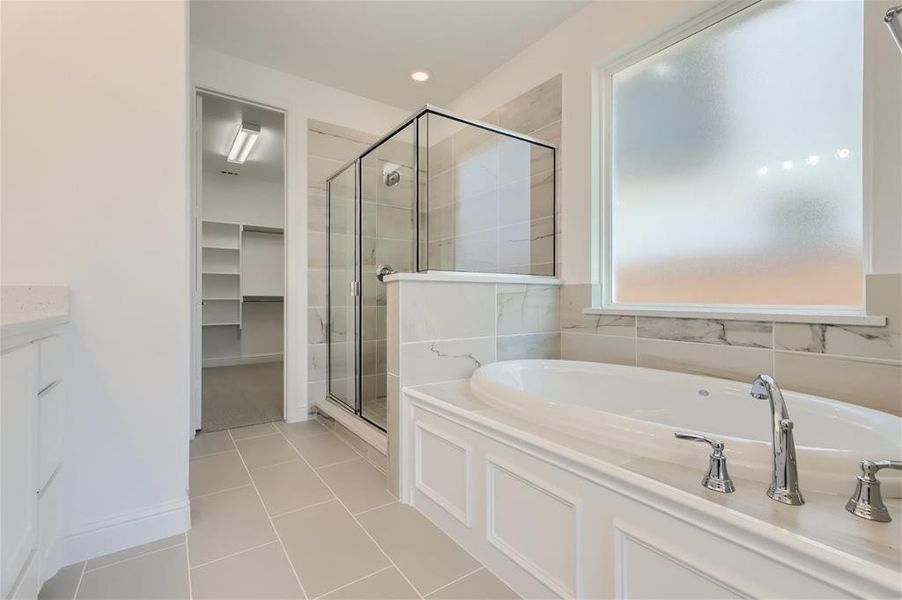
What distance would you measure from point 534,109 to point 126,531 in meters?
3.07

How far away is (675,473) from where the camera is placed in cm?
93

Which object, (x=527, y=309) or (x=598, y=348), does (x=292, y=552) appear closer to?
(x=527, y=309)

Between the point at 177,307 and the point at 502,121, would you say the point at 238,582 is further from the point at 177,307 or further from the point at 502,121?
the point at 502,121

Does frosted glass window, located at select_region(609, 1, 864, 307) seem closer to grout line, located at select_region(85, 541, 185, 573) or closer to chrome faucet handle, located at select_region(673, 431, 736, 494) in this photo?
chrome faucet handle, located at select_region(673, 431, 736, 494)

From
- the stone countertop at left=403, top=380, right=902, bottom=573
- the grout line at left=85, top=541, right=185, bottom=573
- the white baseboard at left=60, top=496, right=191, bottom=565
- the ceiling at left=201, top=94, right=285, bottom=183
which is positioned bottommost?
the grout line at left=85, top=541, right=185, bottom=573

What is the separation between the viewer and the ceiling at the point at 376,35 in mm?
2254

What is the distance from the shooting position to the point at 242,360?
543cm

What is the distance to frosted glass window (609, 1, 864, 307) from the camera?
1.51 meters

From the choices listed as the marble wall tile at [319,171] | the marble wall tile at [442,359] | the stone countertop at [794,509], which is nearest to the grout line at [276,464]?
the marble wall tile at [442,359]

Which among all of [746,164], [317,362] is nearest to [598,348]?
[746,164]

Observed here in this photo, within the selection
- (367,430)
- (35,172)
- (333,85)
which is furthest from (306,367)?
(333,85)

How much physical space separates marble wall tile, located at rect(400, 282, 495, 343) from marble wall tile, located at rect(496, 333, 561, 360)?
0.13 m

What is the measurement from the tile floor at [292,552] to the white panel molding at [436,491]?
11cm

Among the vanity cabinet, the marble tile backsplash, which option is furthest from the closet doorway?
the marble tile backsplash
